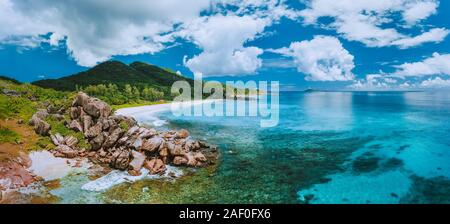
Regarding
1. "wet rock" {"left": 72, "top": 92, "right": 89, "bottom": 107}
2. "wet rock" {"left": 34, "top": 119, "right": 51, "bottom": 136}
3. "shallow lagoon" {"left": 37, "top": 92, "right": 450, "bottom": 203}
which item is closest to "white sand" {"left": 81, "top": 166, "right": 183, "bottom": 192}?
"shallow lagoon" {"left": 37, "top": 92, "right": 450, "bottom": 203}

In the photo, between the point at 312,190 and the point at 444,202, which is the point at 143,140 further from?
the point at 444,202

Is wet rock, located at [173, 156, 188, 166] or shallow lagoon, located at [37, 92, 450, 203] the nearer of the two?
shallow lagoon, located at [37, 92, 450, 203]

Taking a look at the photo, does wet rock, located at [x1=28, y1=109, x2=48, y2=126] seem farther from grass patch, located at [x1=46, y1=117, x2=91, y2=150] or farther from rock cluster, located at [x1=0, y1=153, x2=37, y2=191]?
rock cluster, located at [x1=0, y1=153, x2=37, y2=191]

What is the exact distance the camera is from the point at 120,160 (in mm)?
29359

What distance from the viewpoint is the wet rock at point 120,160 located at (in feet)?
95.3

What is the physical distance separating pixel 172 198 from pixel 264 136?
98.6 ft

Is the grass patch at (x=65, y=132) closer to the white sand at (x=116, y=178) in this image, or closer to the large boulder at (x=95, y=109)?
the large boulder at (x=95, y=109)

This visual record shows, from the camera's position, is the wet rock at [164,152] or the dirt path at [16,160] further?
the wet rock at [164,152]

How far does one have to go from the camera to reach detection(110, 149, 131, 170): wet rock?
1144 inches

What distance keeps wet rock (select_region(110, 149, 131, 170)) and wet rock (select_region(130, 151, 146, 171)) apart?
25.5 inches

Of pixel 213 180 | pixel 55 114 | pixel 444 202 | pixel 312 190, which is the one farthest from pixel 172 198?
pixel 55 114

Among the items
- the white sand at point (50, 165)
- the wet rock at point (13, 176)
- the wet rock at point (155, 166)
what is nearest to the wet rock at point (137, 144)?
the wet rock at point (155, 166)
